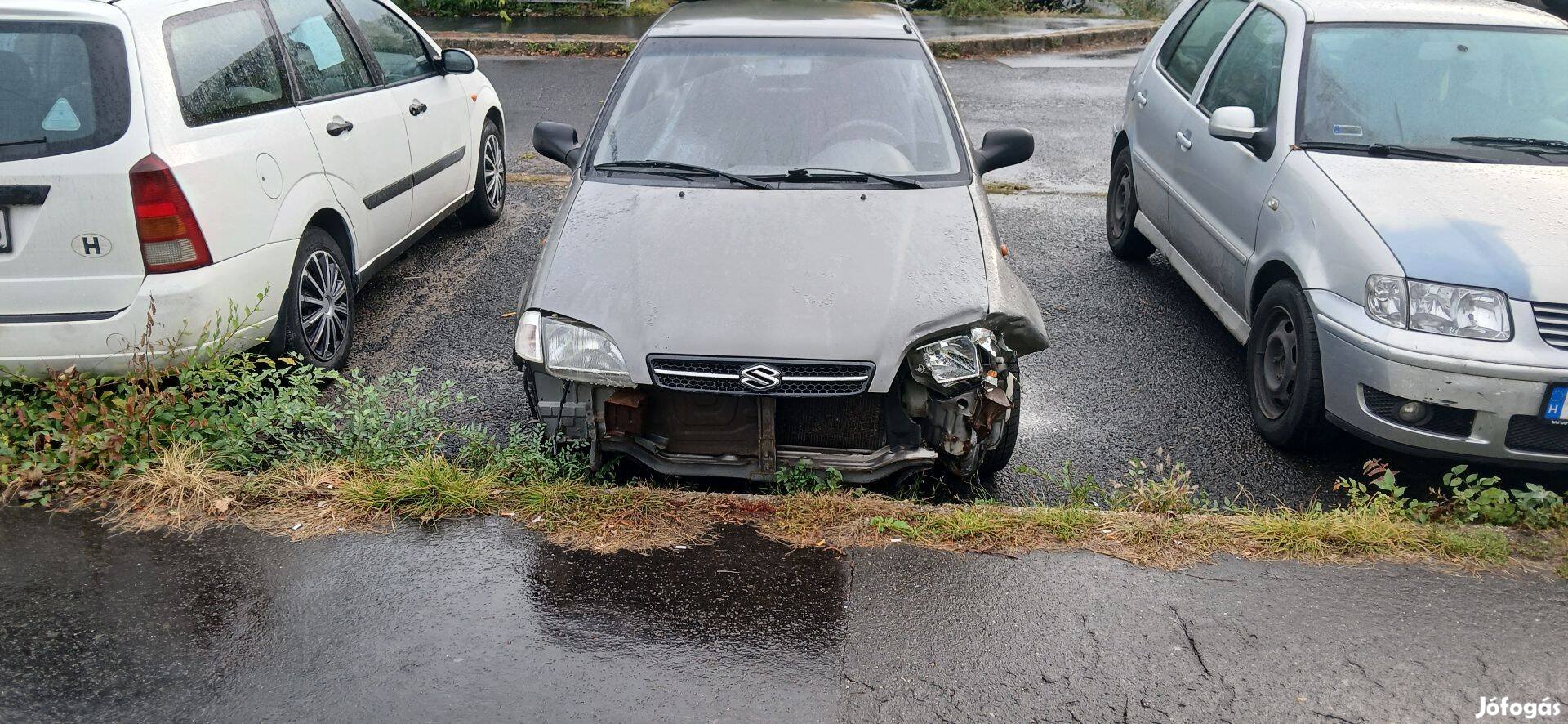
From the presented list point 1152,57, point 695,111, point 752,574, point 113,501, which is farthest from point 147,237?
point 1152,57

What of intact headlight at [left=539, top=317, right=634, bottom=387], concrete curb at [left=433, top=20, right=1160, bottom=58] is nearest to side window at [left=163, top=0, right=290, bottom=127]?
intact headlight at [left=539, top=317, right=634, bottom=387]

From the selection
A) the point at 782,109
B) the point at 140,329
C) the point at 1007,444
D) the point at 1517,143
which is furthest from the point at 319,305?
the point at 1517,143

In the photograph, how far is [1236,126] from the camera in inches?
203

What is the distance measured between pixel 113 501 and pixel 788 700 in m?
2.60

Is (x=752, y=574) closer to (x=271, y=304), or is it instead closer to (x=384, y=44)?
(x=271, y=304)

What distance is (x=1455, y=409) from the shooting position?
4113 millimetres

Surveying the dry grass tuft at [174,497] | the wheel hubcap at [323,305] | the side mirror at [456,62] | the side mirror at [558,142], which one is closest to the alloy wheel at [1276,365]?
the side mirror at [558,142]

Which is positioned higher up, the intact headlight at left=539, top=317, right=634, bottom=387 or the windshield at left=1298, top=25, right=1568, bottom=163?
the windshield at left=1298, top=25, right=1568, bottom=163

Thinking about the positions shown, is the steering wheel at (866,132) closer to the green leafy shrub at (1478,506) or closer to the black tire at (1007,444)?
the black tire at (1007,444)

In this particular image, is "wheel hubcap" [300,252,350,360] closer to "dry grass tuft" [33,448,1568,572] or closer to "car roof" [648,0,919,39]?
"dry grass tuft" [33,448,1568,572]

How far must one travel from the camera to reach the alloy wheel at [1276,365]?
4723 millimetres

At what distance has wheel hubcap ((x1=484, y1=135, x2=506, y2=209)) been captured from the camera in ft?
24.5

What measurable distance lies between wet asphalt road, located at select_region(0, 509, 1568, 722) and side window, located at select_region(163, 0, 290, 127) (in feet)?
5.64

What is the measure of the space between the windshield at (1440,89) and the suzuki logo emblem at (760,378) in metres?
2.87
